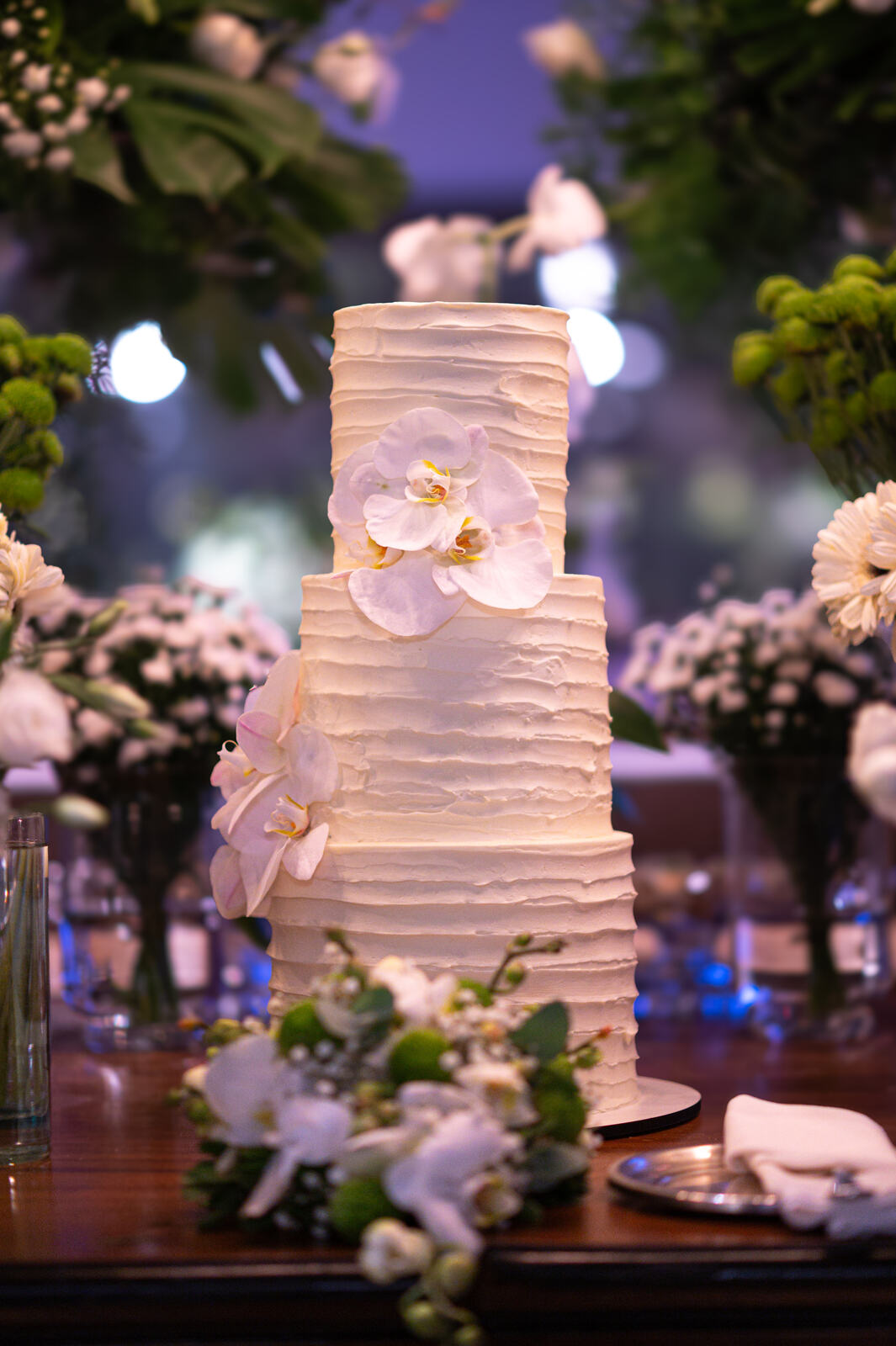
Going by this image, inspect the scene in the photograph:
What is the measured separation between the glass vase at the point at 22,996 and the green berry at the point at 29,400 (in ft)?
0.97

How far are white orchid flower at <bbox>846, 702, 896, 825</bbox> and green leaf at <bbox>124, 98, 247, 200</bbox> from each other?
3.76 ft

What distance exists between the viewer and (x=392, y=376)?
1097mm

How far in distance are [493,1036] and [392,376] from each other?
1.62 ft

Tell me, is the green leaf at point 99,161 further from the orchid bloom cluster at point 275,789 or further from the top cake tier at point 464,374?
the orchid bloom cluster at point 275,789

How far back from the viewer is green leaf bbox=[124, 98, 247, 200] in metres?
1.70

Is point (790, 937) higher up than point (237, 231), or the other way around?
point (237, 231)

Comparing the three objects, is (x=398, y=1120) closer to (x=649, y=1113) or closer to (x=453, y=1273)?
(x=453, y=1273)

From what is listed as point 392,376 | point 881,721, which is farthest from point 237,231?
point 881,721

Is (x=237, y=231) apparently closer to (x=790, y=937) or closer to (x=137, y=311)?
(x=137, y=311)

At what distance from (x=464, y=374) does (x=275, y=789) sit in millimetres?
323

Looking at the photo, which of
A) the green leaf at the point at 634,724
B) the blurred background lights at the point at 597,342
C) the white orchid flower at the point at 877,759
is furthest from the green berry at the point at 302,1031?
the blurred background lights at the point at 597,342

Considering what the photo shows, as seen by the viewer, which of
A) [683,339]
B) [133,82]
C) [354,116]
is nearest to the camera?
[133,82]

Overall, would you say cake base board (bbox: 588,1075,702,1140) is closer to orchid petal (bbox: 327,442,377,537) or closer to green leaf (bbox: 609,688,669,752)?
green leaf (bbox: 609,688,669,752)

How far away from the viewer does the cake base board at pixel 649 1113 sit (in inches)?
41.8
